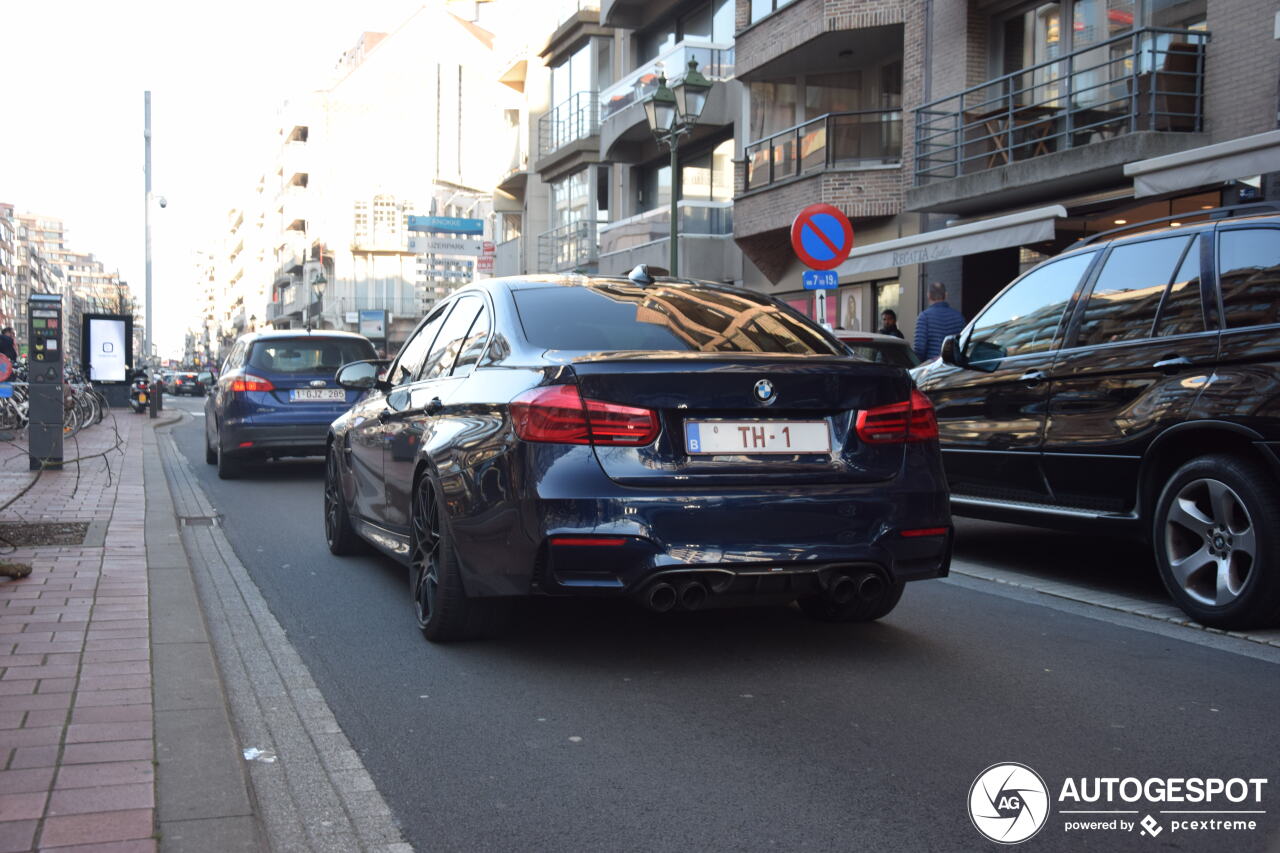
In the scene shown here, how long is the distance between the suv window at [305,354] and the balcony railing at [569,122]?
74.4 feet

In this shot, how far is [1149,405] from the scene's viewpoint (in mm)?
5969

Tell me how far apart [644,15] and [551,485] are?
30400mm

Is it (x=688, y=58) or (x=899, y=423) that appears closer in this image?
(x=899, y=423)

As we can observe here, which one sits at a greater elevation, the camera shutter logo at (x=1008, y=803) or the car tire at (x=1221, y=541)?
the car tire at (x=1221, y=541)

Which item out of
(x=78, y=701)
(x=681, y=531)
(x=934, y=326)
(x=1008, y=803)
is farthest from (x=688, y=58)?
(x=1008, y=803)

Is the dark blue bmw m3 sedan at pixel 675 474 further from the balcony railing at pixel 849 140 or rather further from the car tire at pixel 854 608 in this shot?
the balcony railing at pixel 849 140

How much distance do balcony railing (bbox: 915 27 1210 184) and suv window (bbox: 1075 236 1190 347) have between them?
9900 mm

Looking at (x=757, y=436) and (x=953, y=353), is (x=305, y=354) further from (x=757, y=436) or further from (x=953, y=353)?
(x=757, y=436)

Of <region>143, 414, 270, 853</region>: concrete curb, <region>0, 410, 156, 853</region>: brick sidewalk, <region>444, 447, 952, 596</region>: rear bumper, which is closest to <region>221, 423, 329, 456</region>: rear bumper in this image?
<region>0, 410, 156, 853</region>: brick sidewalk

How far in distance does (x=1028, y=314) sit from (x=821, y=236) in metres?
6.25

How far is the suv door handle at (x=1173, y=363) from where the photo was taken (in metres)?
5.78

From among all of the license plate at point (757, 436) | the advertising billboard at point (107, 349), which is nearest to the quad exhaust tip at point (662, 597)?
the license plate at point (757, 436)

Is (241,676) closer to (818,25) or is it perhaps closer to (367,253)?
(818,25)

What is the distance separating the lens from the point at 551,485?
446 centimetres
